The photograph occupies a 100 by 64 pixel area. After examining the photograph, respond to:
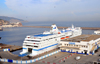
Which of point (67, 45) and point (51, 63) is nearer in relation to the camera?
point (51, 63)

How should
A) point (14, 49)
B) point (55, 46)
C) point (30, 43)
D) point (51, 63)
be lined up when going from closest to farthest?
point (51, 63) → point (30, 43) → point (55, 46) → point (14, 49)

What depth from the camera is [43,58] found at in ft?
74.7

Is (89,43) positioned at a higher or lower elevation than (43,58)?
higher

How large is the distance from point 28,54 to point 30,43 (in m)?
2.51

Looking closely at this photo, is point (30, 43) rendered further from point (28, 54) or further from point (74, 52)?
point (74, 52)

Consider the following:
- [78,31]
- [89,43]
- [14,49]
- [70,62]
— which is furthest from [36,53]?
[78,31]

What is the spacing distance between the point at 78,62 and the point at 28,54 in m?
10.2

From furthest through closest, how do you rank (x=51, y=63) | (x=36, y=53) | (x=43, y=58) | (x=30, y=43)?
(x=30, y=43), (x=36, y=53), (x=43, y=58), (x=51, y=63)

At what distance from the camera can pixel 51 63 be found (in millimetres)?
19625

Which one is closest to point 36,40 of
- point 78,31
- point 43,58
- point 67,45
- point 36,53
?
point 36,53

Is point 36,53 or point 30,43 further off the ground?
point 30,43

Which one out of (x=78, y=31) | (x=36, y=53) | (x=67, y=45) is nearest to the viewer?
(x=36, y=53)

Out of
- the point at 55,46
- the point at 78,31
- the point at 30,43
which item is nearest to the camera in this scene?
the point at 30,43

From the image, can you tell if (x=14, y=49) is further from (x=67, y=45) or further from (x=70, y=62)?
(x=70, y=62)
